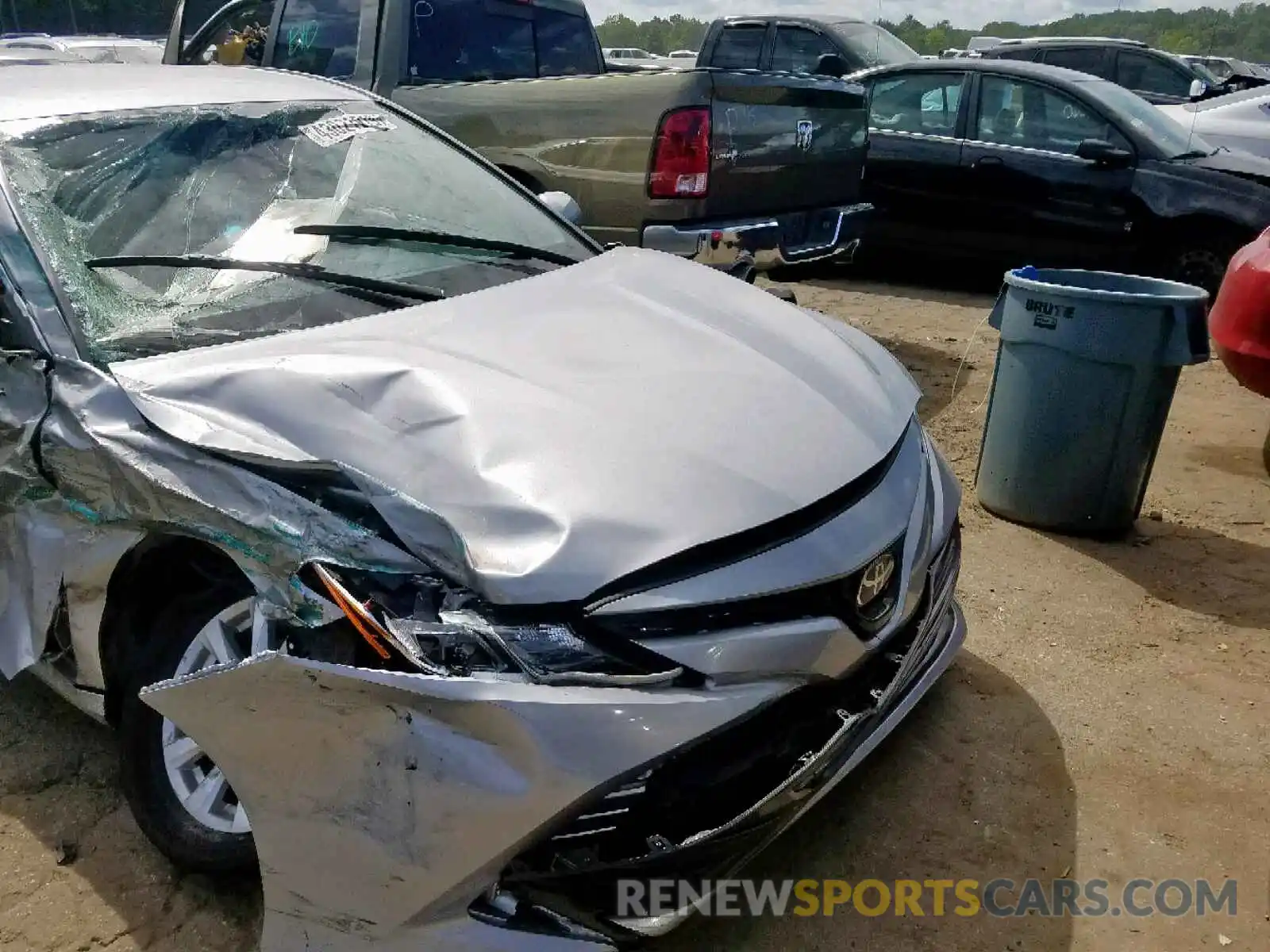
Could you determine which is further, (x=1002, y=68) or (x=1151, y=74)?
(x=1151, y=74)

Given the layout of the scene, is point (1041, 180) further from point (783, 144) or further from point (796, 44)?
point (796, 44)

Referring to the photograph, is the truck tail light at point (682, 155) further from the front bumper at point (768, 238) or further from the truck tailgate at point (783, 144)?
the front bumper at point (768, 238)

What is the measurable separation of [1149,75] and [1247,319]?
9798mm

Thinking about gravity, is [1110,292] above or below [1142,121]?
below

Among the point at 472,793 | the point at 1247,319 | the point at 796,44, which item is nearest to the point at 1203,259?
the point at 1247,319

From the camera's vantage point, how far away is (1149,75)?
12.8 meters

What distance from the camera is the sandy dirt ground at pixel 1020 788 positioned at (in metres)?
2.37

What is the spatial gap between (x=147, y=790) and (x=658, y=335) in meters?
1.60

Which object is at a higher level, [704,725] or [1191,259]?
[704,725]

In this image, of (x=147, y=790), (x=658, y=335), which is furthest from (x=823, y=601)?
(x=147, y=790)

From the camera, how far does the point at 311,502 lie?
2012 millimetres

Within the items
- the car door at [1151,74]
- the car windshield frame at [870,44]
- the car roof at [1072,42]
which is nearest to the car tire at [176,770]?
the car windshield frame at [870,44]

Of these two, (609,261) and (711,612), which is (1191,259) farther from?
(711,612)

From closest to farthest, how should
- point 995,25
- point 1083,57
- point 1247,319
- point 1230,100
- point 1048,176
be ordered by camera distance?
point 1247,319
point 1048,176
point 1230,100
point 1083,57
point 995,25
